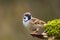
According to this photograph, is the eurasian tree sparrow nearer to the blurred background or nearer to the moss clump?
the moss clump

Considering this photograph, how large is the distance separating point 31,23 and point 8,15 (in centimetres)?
178

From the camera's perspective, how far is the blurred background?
3.47 metres

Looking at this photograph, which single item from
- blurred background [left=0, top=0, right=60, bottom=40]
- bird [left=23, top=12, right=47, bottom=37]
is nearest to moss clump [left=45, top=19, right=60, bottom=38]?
bird [left=23, top=12, right=47, bottom=37]

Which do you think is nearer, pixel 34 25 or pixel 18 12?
pixel 34 25

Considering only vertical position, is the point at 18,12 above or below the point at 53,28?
above

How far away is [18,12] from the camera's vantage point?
3.55 meters

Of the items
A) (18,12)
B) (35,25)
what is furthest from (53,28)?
(18,12)

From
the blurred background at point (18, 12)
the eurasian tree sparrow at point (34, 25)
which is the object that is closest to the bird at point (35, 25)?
the eurasian tree sparrow at point (34, 25)

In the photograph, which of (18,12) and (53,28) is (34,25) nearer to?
(53,28)

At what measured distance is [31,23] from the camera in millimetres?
1801

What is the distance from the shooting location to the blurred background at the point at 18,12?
347cm

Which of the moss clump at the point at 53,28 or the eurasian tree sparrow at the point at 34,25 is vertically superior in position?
the eurasian tree sparrow at the point at 34,25

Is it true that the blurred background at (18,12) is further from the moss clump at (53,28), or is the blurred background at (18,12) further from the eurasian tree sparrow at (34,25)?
the moss clump at (53,28)

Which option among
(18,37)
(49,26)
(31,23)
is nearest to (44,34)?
(49,26)
